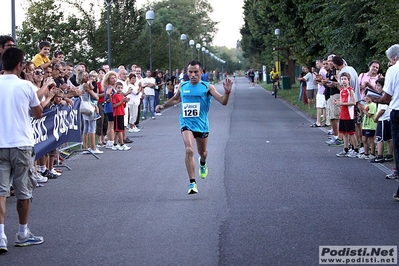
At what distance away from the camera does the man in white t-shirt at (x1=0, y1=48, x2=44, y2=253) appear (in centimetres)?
750

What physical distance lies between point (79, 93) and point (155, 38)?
3867 centimetres

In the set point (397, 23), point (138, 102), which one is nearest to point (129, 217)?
point (397, 23)

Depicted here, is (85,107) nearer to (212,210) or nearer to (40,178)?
(40,178)

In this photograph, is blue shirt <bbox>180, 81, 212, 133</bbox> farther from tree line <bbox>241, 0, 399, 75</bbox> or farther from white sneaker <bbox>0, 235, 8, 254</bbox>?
tree line <bbox>241, 0, 399, 75</bbox>

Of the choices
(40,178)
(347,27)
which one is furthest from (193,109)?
(347,27)

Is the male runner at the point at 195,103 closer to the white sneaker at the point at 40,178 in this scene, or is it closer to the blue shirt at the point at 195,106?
the blue shirt at the point at 195,106

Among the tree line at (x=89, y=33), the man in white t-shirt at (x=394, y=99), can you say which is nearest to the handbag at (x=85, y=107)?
the man in white t-shirt at (x=394, y=99)

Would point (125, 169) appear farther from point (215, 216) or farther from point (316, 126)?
point (316, 126)

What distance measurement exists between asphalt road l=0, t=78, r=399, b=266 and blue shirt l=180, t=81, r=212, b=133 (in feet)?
3.20

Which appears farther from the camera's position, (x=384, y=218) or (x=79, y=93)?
(x=79, y=93)

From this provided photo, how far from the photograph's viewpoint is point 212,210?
9227 millimetres

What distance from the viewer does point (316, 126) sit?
2320 cm

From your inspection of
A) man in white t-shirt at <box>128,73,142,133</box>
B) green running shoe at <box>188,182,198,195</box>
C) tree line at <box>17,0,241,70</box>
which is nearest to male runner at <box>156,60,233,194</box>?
green running shoe at <box>188,182,198,195</box>

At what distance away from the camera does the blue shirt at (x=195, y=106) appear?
425 inches
